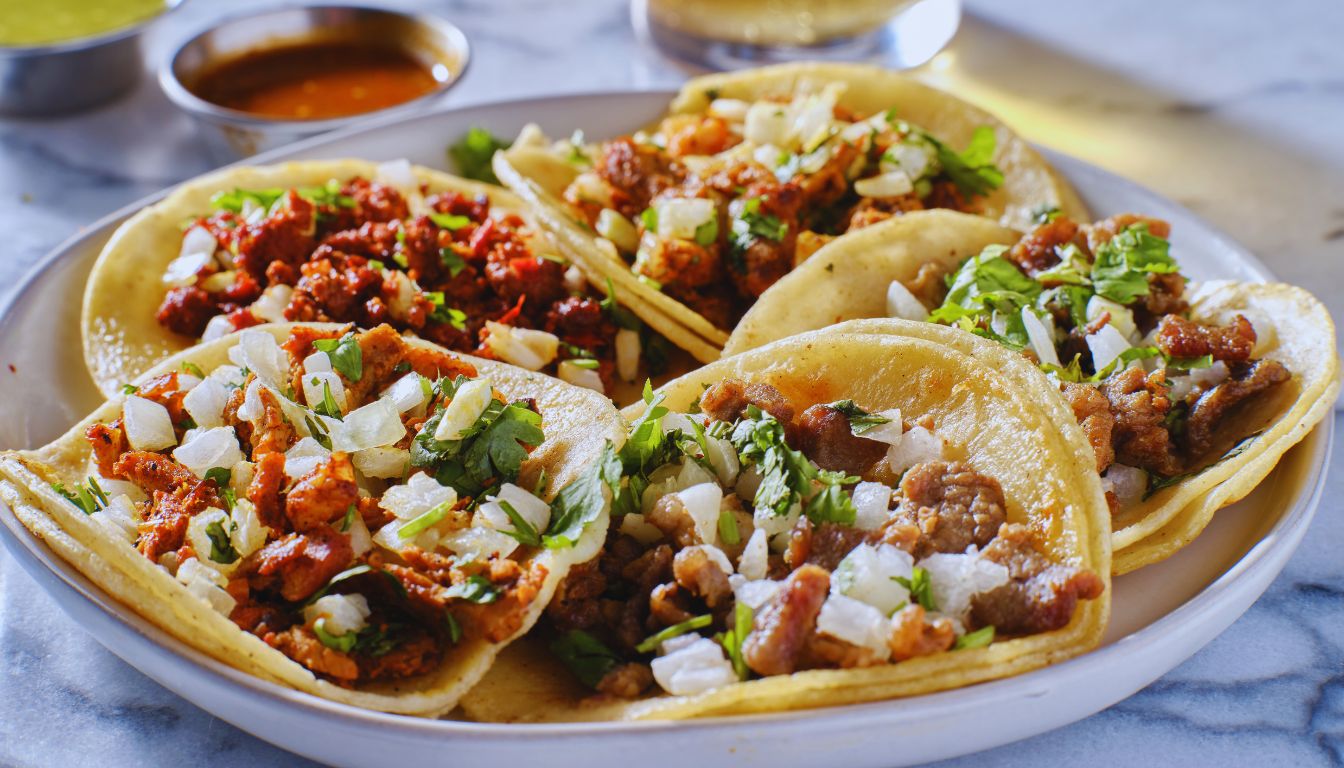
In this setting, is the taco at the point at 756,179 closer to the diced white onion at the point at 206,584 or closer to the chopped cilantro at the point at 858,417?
the chopped cilantro at the point at 858,417

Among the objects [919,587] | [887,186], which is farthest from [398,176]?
[919,587]

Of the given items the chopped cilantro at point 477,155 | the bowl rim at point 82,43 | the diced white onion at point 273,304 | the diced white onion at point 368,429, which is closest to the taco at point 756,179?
the chopped cilantro at point 477,155

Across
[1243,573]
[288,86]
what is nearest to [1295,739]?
[1243,573]

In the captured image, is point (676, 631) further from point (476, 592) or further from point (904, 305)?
point (904, 305)

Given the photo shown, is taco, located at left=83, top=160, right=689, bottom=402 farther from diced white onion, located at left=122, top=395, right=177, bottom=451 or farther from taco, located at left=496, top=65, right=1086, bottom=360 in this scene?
diced white onion, located at left=122, top=395, right=177, bottom=451

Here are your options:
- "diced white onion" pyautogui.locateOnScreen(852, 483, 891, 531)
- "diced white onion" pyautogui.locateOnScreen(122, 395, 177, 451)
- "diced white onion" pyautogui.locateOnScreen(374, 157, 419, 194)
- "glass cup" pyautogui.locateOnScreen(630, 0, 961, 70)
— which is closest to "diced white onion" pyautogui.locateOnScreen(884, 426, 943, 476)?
"diced white onion" pyautogui.locateOnScreen(852, 483, 891, 531)

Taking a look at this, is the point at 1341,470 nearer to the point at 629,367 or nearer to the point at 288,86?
the point at 629,367

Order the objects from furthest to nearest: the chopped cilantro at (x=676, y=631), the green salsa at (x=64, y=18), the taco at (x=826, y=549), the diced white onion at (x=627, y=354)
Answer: the green salsa at (x=64, y=18), the diced white onion at (x=627, y=354), the chopped cilantro at (x=676, y=631), the taco at (x=826, y=549)
